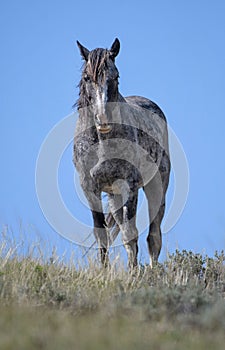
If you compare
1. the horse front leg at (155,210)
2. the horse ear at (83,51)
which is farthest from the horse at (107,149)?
the horse front leg at (155,210)

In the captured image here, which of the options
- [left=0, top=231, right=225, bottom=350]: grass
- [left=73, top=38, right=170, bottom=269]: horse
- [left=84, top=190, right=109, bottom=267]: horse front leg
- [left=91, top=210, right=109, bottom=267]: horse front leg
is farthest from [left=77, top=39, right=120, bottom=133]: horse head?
[left=0, top=231, right=225, bottom=350]: grass

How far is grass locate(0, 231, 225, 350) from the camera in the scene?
147 inches

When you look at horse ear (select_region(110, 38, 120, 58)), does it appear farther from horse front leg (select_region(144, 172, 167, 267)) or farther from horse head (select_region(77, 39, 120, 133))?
horse front leg (select_region(144, 172, 167, 267))

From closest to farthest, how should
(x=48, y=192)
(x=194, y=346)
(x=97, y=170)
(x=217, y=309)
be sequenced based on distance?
(x=194, y=346), (x=217, y=309), (x=97, y=170), (x=48, y=192)

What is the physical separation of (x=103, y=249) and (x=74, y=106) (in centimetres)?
203

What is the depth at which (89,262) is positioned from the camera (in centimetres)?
772

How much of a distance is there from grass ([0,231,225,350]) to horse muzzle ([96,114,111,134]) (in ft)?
5.50

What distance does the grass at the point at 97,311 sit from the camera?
372 cm

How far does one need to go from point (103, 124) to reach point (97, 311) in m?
3.23

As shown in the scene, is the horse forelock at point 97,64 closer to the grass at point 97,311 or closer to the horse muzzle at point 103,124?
the horse muzzle at point 103,124

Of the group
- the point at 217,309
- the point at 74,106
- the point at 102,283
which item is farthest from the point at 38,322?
the point at 74,106

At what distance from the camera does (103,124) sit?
776 cm

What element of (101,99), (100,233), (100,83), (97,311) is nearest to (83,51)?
(100,83)

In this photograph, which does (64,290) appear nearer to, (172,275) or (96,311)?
(96,311)
